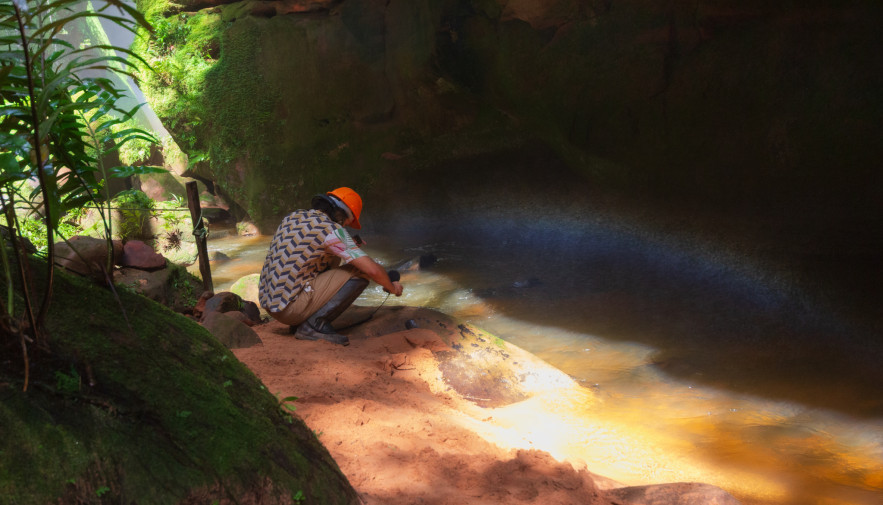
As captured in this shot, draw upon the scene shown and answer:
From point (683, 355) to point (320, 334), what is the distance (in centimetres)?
315

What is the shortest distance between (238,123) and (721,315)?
9271 mm

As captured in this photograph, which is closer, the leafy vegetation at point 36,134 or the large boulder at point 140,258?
the leafy vegetation at point 36,134

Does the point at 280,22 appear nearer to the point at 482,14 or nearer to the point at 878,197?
the point at 482,14

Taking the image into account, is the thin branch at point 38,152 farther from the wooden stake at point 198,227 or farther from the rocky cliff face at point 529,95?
the rocky cliff face at point 529,95

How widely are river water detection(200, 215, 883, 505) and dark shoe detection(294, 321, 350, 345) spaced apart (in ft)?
5.62

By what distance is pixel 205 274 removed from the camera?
7.48 metres

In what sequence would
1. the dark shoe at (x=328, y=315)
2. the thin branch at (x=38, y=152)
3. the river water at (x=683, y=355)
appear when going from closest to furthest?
1. the thin branch at (x=38, y=152)
2. the river water at (x=683, y=355)
3. the dark shoe at (x=328, y=315)

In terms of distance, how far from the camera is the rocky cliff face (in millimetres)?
5992

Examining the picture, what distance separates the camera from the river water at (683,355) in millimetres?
3803

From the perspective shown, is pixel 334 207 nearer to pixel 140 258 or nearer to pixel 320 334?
pixel 320 334

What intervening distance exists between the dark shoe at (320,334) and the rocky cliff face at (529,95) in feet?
14.6

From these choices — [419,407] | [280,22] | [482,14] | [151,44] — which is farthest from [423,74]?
[419,407]

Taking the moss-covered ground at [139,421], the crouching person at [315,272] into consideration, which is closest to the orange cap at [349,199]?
the crouching person at [315,272]

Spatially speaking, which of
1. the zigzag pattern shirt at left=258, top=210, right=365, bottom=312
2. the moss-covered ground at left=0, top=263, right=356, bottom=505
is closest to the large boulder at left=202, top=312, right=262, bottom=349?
the zigzag pattern shirt at left=258, top=210, right=365, bottom=312
